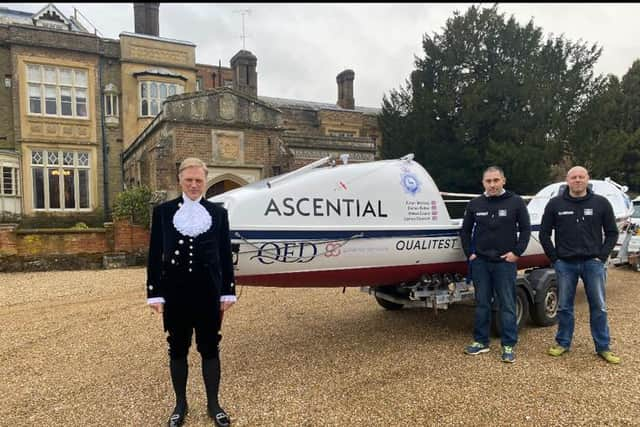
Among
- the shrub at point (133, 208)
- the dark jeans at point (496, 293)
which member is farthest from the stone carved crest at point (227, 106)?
the dark jeans at point (496, 293)

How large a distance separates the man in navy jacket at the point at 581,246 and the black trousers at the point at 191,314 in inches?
143

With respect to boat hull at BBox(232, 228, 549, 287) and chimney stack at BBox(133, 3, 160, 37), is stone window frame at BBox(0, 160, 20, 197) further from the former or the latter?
boat hull at BBox(232, 228, 549, 287)

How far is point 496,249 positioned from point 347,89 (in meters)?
24.4

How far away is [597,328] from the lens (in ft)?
15.3

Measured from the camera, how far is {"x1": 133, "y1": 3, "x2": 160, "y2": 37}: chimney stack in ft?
70.3

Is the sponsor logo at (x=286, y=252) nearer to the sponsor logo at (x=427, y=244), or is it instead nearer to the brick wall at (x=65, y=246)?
the sponsor logo at (x=427, y=244)

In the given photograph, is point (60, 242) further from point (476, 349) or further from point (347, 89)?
point (347, 89)

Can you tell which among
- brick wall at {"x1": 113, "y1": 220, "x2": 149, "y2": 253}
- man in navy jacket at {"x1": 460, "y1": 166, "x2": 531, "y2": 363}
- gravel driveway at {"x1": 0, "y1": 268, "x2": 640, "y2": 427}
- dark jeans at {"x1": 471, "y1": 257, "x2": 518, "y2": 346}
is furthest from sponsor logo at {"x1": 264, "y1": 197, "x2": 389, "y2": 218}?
brick wall at {"x1": 113, "y1": 220, "x2": 149, "y2": 253}

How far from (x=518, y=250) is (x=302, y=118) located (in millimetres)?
20626

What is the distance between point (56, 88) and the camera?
18.6 meters

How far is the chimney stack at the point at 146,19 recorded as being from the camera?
70.3 feet

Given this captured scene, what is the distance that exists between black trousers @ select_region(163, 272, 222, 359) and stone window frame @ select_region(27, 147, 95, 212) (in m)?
18.5

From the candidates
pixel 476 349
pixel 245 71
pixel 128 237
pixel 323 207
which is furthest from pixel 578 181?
pixel 245 71

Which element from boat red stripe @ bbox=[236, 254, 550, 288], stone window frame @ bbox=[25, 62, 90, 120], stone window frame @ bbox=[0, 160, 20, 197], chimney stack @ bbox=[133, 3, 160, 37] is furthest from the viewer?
chimney stack @ bbox=[133, 3, 160, 37]
